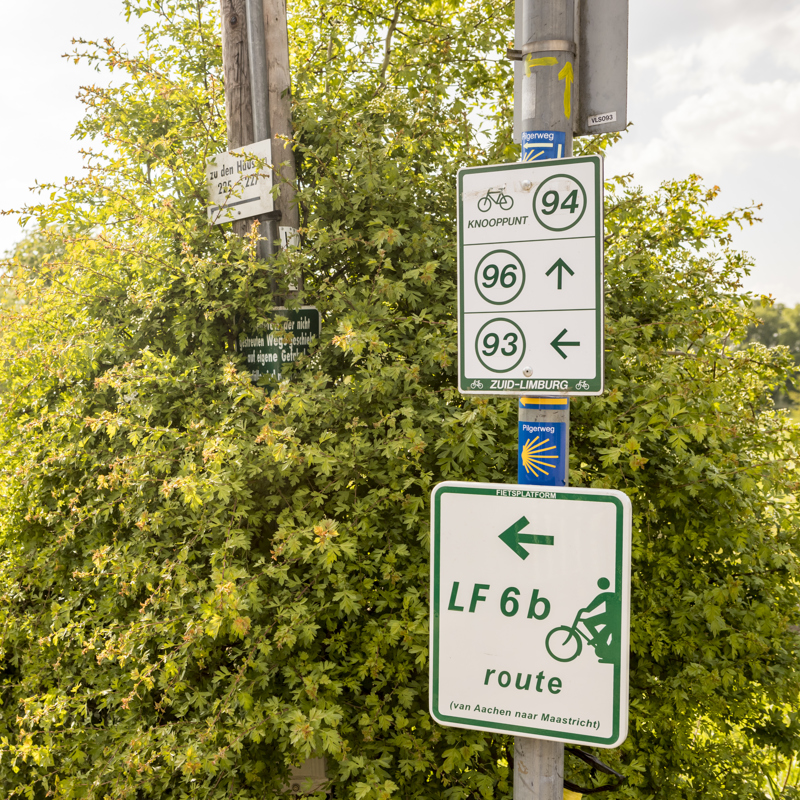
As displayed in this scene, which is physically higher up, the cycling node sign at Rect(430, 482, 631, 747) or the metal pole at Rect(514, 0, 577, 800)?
the metal pole at Rect(514, 0, 577, 800)

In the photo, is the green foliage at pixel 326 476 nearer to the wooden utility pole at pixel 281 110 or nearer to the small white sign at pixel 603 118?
the wooden utility pole at pixel 281 110

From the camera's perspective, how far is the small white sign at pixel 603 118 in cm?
198

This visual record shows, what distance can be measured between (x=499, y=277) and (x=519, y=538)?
690mm

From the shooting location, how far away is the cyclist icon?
1713 mm

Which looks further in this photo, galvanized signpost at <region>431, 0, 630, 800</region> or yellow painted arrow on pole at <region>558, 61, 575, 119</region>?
yellow painted arrow on pole at <region>558, 61, 575, 119</region>

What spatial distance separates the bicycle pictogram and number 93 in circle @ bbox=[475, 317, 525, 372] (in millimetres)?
302

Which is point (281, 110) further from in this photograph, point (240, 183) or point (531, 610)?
point (531, 610)

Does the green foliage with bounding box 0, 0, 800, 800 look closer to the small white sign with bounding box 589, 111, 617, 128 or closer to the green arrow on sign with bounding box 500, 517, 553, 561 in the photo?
the green arrow on sign with bounding box 500, 517, 553, 561

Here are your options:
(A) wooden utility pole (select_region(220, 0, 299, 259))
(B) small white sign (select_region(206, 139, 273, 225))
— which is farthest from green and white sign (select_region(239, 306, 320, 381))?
(B) small white sign (select_region(206, 139, 273, 225))

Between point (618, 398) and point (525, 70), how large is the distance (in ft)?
5.25

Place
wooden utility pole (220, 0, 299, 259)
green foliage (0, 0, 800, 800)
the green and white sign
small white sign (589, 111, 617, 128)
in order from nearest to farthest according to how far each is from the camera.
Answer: small white sign (589, 111, 617, 128), green foliage (0, 0, 800, 800), the green and white sign, wooden utility pole (220, 0, 299, 259)

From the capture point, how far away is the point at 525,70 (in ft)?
6.35

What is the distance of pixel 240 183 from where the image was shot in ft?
12.4

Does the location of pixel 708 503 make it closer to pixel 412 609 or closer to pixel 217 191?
pixel 412 609
